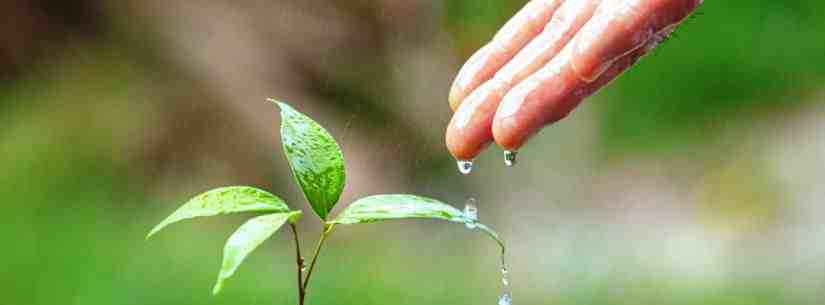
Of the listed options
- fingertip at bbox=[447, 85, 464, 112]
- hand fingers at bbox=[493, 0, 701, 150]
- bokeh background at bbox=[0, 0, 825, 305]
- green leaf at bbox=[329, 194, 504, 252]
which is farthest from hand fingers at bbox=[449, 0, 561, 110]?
bokeh background at bbox=[0, 0, 825, 305]

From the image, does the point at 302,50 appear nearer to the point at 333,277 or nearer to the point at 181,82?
the point at 181,82

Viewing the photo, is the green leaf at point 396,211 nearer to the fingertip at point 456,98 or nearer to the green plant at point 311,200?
the green plant at point 311,200

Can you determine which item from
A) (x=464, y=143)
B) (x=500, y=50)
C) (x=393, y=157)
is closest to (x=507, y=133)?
(x=464, y=143)

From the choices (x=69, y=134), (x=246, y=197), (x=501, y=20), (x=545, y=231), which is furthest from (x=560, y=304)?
(x=246, y=197)

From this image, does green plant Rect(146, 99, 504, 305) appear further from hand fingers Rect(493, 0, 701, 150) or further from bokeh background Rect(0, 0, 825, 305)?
bokeh background Rect(0, 0, 825, 305)

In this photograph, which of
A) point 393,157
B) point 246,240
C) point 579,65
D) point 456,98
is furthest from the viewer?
point 393,157

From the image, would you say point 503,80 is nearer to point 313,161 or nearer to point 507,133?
point 507,133
